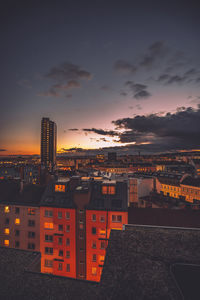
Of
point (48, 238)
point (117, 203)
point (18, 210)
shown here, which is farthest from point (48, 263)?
point (117, 203)

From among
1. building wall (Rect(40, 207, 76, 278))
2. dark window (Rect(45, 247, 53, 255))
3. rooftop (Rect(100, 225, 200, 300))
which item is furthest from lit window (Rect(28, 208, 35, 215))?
rooftop (Rect(100, 225, 200, 300))

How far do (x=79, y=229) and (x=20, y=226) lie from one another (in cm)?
1315

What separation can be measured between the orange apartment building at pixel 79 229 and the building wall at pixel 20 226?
149 centimetres

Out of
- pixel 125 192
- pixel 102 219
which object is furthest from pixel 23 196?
pixel 125 192

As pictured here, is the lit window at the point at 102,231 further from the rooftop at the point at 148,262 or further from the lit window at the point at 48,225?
the rooftop at the point at 148,262

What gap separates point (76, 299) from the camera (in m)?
12.0

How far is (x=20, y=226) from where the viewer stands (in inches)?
1423

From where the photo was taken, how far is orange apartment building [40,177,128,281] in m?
32.6

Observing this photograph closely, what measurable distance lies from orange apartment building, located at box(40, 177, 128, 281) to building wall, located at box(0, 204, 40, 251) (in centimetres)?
149

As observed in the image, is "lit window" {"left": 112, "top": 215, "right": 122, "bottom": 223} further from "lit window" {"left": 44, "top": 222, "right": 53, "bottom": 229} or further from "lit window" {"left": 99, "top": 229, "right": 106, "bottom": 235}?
"lit window" {"left": 44, "top": 222, "right": 53, "bottom": 229}

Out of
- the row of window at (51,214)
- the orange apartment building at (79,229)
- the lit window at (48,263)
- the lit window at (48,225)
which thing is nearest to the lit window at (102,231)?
the orange apartment building at (79,229)

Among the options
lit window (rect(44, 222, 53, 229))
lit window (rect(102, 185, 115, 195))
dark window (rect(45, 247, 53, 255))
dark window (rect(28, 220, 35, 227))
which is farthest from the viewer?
lit window (rect(102, 185, 115, 195))

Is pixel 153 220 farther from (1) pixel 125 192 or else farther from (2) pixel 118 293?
(2) pixel 118 293

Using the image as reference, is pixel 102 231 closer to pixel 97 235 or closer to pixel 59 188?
pixel 97 235
